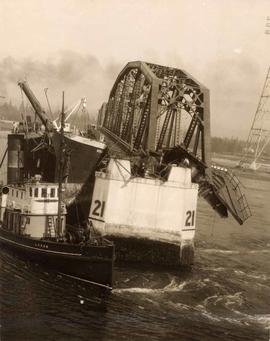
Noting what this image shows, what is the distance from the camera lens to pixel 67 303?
2919 centimetres

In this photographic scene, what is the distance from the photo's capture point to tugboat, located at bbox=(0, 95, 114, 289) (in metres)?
33.5

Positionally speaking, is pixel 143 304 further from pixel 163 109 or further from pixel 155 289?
pixel 163 109

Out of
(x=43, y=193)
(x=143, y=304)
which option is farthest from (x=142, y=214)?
(x=143, y=304)

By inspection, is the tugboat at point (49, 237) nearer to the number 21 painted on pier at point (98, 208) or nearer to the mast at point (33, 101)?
the number 21 painted on pier at point (98, 208)

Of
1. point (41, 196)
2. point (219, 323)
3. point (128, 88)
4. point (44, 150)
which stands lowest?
point (219, 323)

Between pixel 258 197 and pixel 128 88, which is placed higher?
pixel 128 88

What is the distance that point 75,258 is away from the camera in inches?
1341

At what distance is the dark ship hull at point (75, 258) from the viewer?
33125 mm

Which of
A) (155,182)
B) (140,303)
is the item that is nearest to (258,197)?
(155,182)

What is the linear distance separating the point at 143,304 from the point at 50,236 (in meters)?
11.2

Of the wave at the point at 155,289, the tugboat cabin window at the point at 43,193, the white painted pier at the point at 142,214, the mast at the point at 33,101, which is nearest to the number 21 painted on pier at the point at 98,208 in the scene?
the white painted pier at the point at 142,214

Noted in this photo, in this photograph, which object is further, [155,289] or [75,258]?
[75,258]

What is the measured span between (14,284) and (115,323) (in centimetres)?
855

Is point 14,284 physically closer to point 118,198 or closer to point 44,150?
point 118,198
